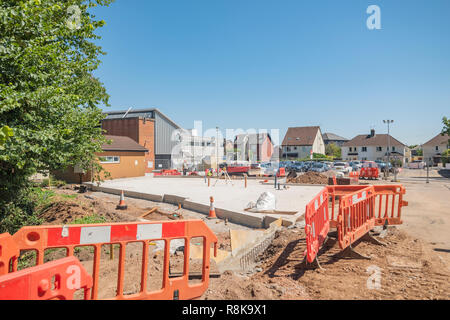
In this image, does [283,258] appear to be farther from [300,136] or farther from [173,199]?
[300,136]

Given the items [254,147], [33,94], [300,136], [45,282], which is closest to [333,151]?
[300,136]

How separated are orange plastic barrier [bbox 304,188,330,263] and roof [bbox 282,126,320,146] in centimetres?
6698

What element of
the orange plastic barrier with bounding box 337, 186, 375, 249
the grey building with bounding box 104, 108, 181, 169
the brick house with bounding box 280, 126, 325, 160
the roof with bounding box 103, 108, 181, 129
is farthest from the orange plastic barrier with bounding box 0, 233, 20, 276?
the brick house with bounding box 280, 126, 325, 160

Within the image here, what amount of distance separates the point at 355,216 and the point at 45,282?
5.34 meters

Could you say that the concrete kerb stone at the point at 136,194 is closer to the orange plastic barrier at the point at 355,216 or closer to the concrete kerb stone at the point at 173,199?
the concrete kerb stone at the point at 173,199

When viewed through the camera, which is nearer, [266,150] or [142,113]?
[142,113]

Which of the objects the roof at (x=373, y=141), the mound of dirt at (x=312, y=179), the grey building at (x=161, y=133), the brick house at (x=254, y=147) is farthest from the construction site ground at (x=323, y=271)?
the roof at (x=373, y=141)

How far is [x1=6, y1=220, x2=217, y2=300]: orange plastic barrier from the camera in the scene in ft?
10.1

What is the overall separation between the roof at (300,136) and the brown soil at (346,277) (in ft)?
219

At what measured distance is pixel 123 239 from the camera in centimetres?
332

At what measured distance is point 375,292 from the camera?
3.79 metres

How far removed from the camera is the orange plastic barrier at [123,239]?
10.1 feet
